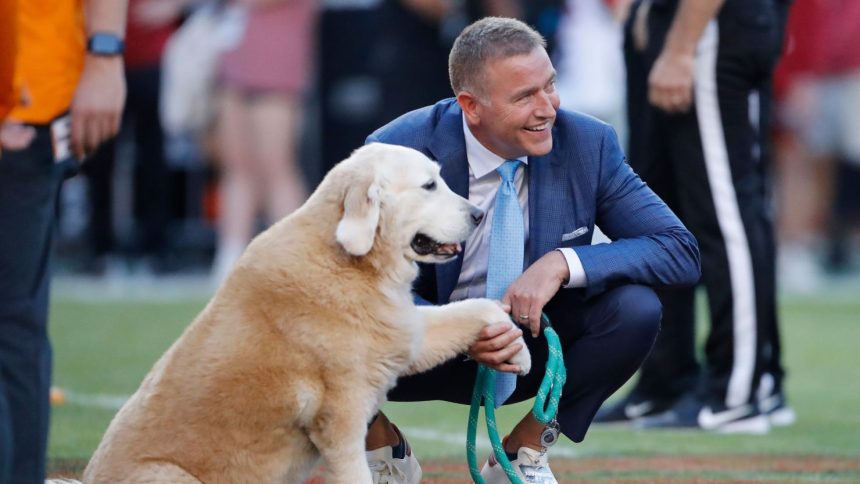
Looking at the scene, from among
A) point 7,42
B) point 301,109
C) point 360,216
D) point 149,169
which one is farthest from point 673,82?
point 149,169

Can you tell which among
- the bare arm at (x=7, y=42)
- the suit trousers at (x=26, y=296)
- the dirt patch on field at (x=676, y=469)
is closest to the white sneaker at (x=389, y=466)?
the dirt patch on field at (x=676, y=469)

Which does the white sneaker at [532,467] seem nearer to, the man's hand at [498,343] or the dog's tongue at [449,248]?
the man's hand at [498,343]

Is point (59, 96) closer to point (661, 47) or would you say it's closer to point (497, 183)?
point (497, 183)

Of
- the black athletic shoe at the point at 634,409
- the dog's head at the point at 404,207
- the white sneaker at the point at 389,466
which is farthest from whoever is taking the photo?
the black athletic shoe at the point at 634,409

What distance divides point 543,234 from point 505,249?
141 millimetres

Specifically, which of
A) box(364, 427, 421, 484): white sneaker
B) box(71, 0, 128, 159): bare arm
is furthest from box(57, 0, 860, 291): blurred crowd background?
box(71, 0, 128, 159): bare arm

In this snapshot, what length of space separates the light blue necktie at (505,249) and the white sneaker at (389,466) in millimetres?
370

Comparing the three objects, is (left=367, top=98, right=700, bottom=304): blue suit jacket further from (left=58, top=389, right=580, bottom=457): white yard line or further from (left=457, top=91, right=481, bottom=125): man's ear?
(left=58, top=389, right=580, bottom=457): white yard line

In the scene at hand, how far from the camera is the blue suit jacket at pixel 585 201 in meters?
4.77

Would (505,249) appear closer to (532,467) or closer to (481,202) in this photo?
(481,202)

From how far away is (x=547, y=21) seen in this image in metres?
11.4

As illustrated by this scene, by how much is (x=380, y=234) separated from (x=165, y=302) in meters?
7.19

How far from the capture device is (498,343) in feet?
14.3

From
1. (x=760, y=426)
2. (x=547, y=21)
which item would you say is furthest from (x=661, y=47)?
(x=547, y=21)
